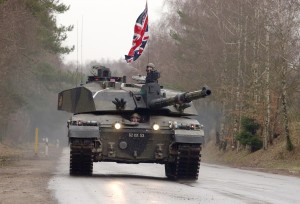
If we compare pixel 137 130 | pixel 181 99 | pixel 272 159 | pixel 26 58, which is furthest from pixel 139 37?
pixel 26 58

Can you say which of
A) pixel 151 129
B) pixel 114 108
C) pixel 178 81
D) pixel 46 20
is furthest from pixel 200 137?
pixel 178 81

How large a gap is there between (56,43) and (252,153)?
2337cm

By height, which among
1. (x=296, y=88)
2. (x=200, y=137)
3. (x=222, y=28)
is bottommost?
(x=200, y=137)

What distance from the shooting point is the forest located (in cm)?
3170

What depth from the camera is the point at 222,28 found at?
43844 millimetres

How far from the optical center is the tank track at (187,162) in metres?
18.2

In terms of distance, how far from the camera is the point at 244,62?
40.1 meters

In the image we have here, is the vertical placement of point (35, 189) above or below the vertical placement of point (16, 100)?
below

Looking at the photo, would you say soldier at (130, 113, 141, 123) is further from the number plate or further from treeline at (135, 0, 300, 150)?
treeline at (135, 0, 300, 150)

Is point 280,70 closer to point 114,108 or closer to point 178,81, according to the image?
point 114,108

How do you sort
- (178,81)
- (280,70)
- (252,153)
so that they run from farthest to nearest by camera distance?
(178,81) < (252,153) < (280,70)

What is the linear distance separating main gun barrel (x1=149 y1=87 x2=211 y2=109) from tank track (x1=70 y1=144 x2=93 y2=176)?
2.24 m

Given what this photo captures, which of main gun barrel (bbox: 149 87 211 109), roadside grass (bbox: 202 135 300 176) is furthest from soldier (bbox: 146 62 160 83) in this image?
roadside grass (bbox: 202 135 300 176)

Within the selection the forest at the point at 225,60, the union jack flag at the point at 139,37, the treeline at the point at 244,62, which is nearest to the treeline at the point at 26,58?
the forest at the point at 225,60
